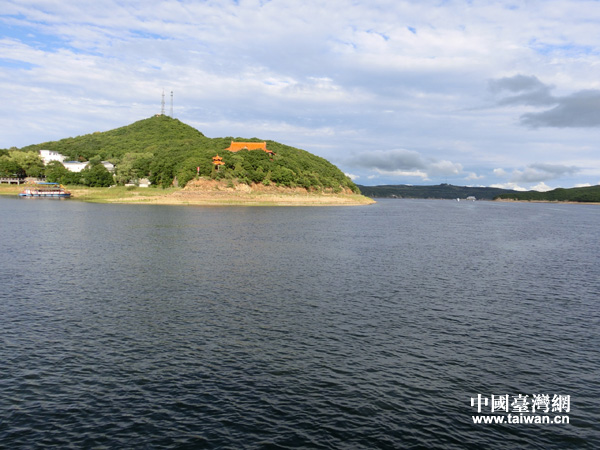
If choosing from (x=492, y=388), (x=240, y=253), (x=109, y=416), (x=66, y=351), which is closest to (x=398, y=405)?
(x=492, y=388)

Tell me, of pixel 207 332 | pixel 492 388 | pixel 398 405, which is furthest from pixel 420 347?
pixel 207 332

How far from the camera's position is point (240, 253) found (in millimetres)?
59031

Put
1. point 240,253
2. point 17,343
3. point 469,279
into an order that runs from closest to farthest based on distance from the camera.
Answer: point 17,343
point 469,279
point 240,253

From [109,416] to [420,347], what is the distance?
59.6 feet

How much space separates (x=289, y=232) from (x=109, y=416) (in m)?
68.7

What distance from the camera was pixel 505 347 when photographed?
2650cm

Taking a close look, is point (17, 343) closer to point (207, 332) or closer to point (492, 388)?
point (207, 332)

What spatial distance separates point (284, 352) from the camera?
24891mm

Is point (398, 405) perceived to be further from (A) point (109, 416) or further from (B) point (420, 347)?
(A) point (109, 416)

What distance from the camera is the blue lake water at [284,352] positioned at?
17.6 m

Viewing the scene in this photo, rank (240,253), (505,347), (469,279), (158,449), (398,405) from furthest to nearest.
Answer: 1. (240,253)
2. (469,279)
3. (505,347)
4. (398,405)
5. (158,449)

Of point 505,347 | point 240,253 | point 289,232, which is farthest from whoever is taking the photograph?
point 289,232

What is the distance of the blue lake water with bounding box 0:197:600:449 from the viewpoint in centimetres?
1756

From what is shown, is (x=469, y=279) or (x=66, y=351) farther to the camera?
(x=469, y=279)
